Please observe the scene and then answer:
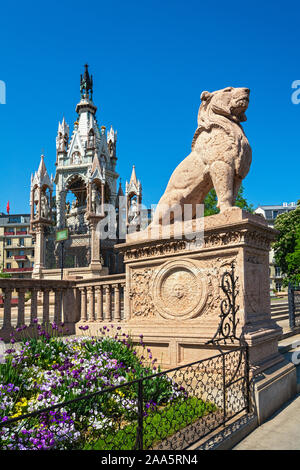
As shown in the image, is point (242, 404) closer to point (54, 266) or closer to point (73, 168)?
point (54, 266)

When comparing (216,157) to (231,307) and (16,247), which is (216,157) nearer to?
(231,307)

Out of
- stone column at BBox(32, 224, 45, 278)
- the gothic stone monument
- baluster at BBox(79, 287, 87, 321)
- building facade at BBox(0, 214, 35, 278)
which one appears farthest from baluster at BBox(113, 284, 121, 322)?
building facade at BBox(0, 214, 35, 278)

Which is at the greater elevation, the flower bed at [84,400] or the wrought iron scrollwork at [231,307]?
the wrought iron scrollwork at [231,307]

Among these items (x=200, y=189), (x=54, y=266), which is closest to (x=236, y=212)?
(x=200, y=189)

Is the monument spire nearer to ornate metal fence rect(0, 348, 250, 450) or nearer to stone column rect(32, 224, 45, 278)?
stone column rect(32, 224, 45, 278)

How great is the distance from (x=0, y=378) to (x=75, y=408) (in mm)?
1142

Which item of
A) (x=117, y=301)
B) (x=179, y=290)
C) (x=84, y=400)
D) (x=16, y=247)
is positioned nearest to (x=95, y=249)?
(x=117, y=301)

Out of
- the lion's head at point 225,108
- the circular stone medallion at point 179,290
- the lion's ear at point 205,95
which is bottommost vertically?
the circular stone medallion at point 179,290

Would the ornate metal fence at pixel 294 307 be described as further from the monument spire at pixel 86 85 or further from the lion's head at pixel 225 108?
the monument spire at pixel 86 85

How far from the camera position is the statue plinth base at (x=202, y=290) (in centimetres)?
536

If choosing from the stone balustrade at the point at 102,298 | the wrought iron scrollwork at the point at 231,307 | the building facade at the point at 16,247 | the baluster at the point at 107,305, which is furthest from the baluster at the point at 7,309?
the building facade at the point at 16,247

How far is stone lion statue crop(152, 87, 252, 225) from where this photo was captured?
19.7ft

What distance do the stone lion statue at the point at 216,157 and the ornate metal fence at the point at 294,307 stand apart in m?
6.71

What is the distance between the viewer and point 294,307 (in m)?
12.1
